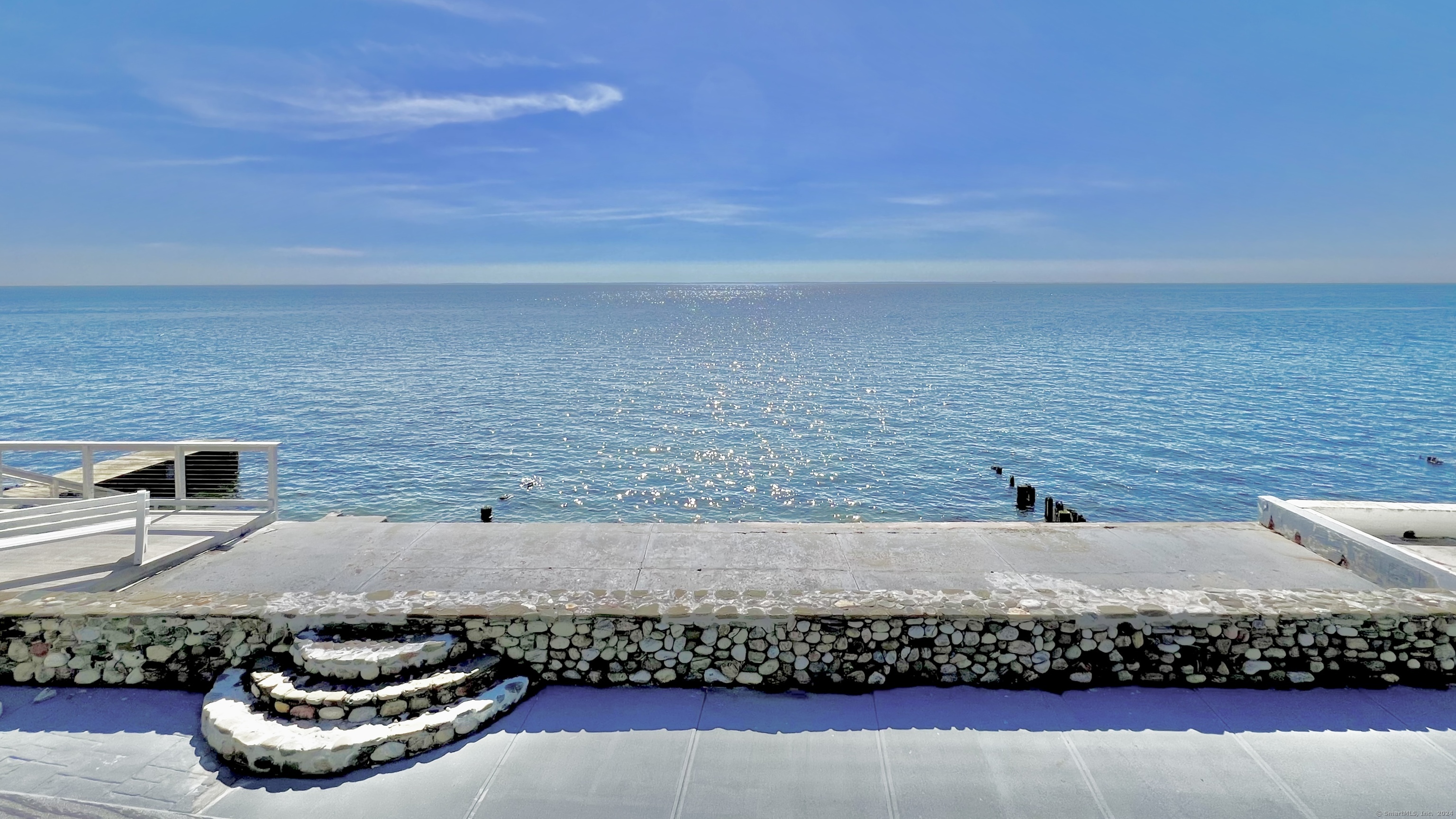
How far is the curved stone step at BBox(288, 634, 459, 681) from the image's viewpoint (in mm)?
6617

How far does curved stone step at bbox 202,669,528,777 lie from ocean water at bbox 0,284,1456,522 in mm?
15645

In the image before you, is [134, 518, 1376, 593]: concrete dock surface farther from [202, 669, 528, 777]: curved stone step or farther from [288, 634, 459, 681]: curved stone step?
[202, 669, 528, 777]: curved stone step

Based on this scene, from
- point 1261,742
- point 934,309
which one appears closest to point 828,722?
point 1261,742

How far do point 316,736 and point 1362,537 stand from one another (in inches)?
449

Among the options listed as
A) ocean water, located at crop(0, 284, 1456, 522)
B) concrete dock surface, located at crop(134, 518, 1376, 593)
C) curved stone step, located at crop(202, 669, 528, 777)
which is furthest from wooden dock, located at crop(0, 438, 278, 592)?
ocean water, located at crop(0, 284, 1456, 522)

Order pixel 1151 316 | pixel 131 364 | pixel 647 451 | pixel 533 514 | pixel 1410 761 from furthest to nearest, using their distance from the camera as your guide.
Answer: pixel 1151 316
pixel 131 364
pixel 647 451
pixel 533 514
pixel 1410 761

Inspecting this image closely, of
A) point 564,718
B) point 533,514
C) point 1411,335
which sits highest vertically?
point 1411,335

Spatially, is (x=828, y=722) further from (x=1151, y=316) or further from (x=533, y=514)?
(x=1151, y=316)

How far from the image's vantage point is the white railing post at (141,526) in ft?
27.7

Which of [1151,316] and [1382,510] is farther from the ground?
[1151,316]

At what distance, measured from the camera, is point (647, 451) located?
31.4 m

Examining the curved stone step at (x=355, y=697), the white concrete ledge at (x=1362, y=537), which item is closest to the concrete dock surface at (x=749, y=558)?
the white concrete ledge at (x=1362, y=537)

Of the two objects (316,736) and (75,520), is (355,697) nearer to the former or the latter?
(316,736)

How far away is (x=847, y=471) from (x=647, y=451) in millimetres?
8585
